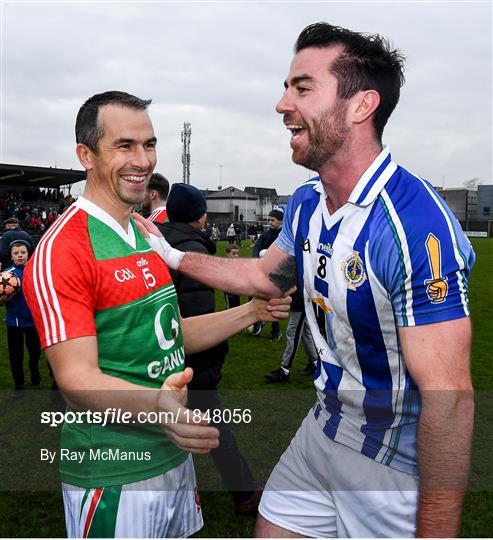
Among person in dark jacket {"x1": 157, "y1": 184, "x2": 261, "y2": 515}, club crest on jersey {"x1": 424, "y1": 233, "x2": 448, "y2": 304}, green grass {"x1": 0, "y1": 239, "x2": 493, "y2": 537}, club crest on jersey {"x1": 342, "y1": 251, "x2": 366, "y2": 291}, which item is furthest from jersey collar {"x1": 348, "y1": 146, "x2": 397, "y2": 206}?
green grass {"x1": 0, "y1": 239, "x2": 493, "y2": 537}

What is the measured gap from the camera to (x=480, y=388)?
7.05 metres

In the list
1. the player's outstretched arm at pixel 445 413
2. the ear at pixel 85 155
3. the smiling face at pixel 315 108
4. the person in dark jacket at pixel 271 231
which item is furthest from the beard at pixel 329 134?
the person in dark jacket at pixel 271 231

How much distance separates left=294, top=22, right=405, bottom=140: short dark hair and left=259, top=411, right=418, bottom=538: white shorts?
1444 mm

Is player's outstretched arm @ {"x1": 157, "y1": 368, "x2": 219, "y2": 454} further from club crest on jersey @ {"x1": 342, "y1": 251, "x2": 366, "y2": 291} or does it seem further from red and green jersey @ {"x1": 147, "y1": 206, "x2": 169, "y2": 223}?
red and green jersey @ {"x1": 147, "y1": 206, "x2": 169, "y2": 223}

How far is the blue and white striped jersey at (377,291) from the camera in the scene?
1889mm

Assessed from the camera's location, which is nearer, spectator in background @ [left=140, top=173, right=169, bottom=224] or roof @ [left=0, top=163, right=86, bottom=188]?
spectator in background @ [left=140, top=173, right=169, bottom=224]

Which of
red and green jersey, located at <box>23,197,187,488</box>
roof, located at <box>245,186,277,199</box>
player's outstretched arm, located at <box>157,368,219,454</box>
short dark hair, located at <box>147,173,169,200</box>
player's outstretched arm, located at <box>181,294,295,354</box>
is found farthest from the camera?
roof, located at <box>245,186,277,199</box>

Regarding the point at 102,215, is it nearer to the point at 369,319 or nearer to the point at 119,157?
the point at 119,157

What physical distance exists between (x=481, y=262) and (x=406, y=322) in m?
24.8

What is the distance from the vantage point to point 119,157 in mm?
2416

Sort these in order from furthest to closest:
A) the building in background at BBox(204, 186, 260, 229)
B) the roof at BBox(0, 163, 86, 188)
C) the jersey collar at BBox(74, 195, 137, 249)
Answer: the building in background at BBox(204, 186, 260, 229) < the roof at BBox(0, 163, 86, 188) < the jersey collar at BBox(74, 195, 137, 249)

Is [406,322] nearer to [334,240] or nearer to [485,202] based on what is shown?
[334,240]

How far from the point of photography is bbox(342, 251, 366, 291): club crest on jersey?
2.11m

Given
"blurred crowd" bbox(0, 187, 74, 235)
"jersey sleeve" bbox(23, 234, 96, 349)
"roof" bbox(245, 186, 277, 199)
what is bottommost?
"jersey sleeve" bbox(23, 234, 96, 349)
